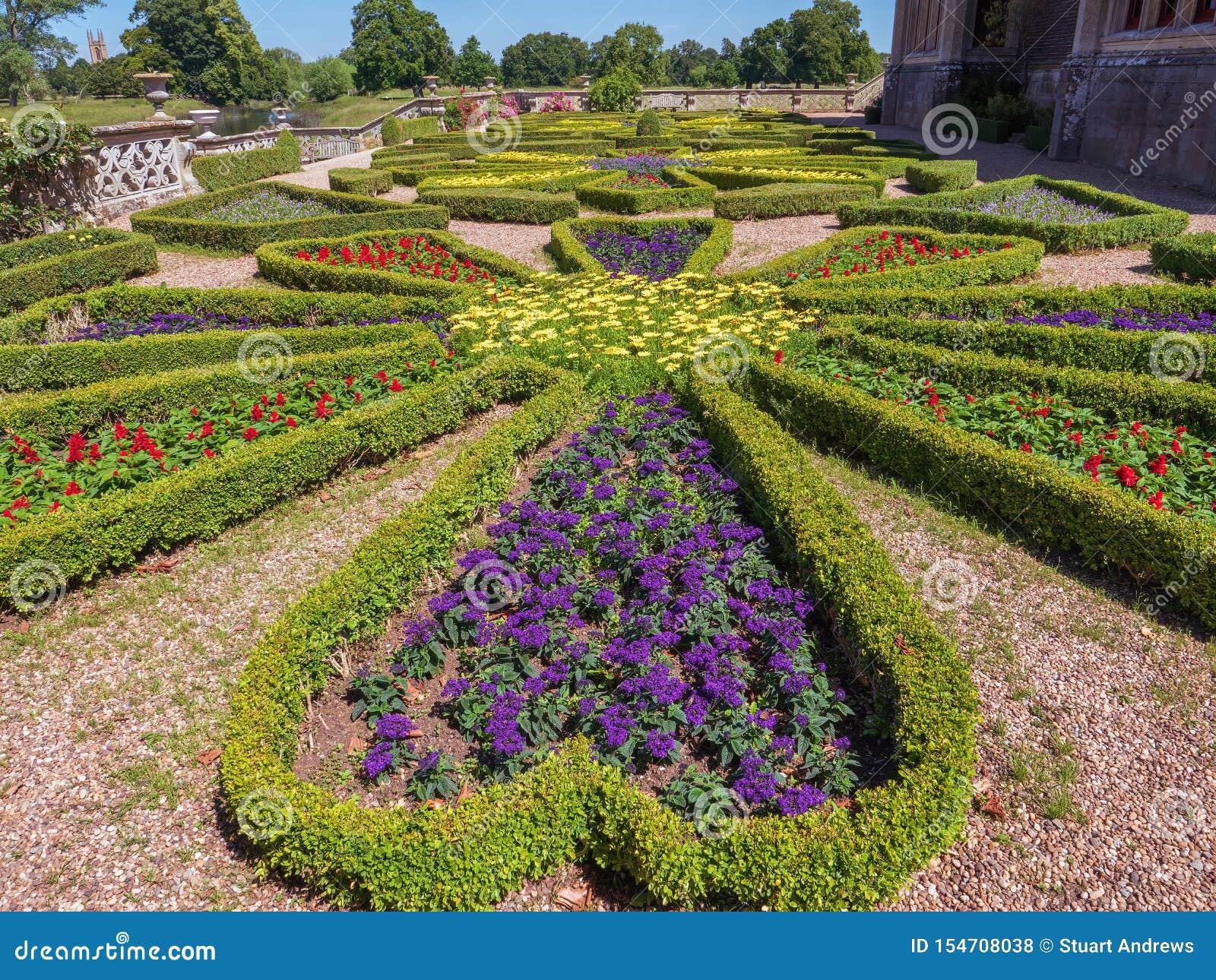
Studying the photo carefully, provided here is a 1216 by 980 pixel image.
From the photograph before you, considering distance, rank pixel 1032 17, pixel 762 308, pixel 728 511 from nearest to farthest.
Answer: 1. pixel 728 511
2. pixel 762 308
3. pixel 1032 17

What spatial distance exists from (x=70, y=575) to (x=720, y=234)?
1385 cm

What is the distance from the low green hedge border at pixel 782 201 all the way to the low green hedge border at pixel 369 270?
7.10 metres

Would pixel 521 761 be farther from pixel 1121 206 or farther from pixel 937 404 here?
pixel 1121 206

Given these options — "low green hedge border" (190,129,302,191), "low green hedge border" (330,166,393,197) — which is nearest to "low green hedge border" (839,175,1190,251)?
"low green hedge border" (330,166,393,197)

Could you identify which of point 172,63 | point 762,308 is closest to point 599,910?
point 762,308

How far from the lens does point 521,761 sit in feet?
18.0

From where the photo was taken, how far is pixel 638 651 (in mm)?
6117

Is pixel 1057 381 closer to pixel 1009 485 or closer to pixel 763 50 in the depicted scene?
pixel 1009 485

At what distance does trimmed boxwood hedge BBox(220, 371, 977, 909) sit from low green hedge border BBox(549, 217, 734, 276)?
1041 centimetres

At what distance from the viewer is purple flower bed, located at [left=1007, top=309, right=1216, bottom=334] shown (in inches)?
475

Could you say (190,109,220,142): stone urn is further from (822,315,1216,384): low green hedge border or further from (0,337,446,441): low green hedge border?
(822,315,1216,384): low green hedge border

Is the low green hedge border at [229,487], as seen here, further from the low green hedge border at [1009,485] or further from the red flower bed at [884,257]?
the red flower bed at [884,257]

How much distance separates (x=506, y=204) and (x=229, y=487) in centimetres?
A: 1554

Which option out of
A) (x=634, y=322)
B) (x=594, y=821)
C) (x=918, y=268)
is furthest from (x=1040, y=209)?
(x=594, y=821)
